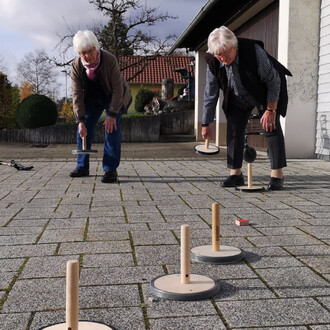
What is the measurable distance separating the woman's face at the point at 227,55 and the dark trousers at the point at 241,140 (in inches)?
29.8

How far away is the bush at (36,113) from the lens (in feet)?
58.9

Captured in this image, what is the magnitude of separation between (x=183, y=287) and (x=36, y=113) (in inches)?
652

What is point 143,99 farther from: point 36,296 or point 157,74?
point 36,296

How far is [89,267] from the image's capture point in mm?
2713

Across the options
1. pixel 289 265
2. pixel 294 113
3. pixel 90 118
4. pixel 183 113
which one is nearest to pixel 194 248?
pixel 289 265

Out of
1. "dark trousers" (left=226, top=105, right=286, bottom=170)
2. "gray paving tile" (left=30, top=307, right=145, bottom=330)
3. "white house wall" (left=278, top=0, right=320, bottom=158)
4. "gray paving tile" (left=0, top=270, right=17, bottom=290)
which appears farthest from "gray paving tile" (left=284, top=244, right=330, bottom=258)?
"white house wall" (left=278, top=0, right=320, bottom=158)

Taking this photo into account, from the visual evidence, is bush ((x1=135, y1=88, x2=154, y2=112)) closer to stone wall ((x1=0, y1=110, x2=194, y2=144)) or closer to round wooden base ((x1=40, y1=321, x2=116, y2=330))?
stone wall ((x1=0, y1=110, x2=194, y2=144))

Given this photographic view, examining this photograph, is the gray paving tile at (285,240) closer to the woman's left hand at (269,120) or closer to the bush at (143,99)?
the woman's left hand at (269,120)

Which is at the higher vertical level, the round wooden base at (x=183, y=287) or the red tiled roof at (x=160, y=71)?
the red tiled roof at (x=160, y=71)

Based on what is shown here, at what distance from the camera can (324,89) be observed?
29.6 feet

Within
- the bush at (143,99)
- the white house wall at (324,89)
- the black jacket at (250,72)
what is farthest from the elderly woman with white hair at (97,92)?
the bush at (143,99)

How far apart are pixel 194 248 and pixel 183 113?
16.1 metres

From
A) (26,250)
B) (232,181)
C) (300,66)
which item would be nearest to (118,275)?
(26,250)

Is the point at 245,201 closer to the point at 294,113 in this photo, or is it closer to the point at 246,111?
the point at 246,111
